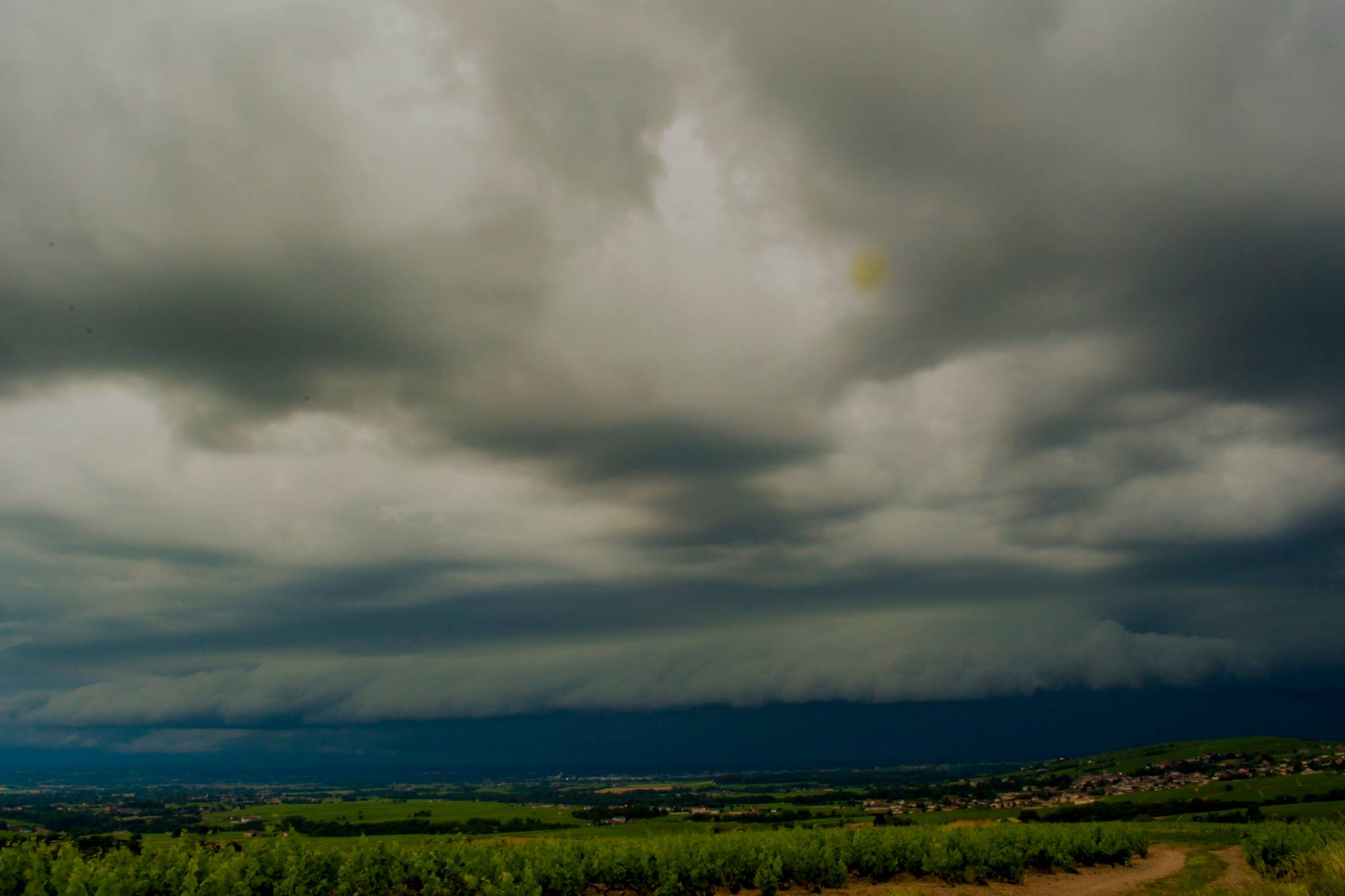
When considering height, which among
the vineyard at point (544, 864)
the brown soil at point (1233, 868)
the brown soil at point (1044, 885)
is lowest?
the brown soil at point (1233, 868)

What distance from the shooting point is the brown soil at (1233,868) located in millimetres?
53394

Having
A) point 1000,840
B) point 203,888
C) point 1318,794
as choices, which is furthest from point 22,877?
point 1318,794

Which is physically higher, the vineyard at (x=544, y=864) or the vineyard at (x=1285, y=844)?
the vineyard at (x=544, y=864)

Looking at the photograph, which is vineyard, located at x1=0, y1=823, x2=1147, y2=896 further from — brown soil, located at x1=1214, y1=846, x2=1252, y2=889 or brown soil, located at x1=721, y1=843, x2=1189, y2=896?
brown soil, located at x1=1214, y1=846, x2=1252, y2=889

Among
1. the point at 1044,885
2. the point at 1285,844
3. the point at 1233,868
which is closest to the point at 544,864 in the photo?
the point at 1044,885

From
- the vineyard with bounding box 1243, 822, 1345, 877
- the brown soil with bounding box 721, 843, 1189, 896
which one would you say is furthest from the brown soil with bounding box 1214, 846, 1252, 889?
the brown soil with bounding box 721, 843, 1189, 896

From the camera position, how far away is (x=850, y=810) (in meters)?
197

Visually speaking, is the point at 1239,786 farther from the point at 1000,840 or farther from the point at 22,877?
the point at 22,877

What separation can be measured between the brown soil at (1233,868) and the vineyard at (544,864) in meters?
10.5

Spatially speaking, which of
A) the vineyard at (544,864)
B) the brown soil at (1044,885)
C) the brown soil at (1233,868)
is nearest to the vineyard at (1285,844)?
the brown soil at (1233,868)

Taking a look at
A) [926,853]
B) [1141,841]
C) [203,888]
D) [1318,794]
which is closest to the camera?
[203,888]

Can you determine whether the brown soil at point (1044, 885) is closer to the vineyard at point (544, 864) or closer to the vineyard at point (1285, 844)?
the vineyard at point (544, 864)

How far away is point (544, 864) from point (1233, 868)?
213 feet

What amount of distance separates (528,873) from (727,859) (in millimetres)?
13595
